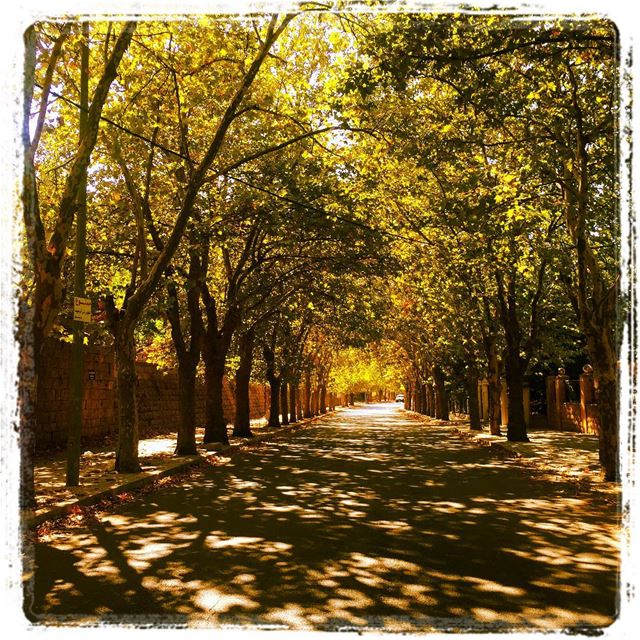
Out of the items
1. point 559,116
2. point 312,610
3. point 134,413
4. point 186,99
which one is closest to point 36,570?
point 312,610

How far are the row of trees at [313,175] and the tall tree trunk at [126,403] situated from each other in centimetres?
4

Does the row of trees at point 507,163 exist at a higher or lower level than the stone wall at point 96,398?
higher

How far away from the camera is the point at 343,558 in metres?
7.06

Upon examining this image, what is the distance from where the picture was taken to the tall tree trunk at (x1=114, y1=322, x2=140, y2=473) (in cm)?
1448

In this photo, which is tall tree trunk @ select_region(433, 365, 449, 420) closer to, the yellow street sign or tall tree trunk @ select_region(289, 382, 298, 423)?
tall tree trunk @ select_region(289, 382, 298, 423)

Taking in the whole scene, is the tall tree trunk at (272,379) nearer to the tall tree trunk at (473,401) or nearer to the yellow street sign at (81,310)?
the tall tree trunk at (473,401)

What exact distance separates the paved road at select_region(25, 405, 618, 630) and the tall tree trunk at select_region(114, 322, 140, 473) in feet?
5.84

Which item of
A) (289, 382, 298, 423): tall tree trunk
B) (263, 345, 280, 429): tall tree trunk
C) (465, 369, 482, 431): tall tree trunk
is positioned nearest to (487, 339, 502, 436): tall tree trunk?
(465, 369, 482, 431): tall tree trunk

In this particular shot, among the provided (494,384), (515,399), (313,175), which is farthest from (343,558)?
(494,384)

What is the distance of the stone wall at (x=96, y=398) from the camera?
1959cm

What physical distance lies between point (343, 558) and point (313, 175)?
486 inches

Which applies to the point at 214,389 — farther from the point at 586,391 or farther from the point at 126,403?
the point at 586,391

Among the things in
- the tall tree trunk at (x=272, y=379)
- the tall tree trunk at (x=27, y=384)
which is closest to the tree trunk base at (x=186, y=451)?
the tall tree trunk at (x=27, y=384)

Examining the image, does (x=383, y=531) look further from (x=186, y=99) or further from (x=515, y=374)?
(x=515, y=374)
